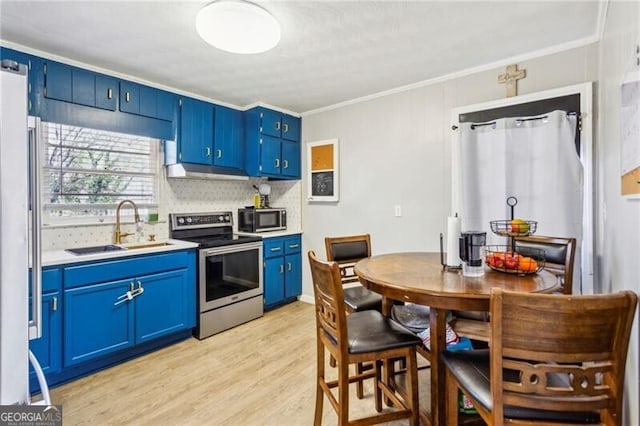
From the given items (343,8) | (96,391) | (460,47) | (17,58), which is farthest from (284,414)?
(17,58)

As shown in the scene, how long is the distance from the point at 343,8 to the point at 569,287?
2131mm

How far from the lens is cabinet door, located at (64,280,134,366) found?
2.20 metres

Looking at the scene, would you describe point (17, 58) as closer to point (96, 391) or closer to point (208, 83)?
point (208, 83)

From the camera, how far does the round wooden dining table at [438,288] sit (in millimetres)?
1317

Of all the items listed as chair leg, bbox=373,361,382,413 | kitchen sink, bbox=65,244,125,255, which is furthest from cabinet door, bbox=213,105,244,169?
chair leg, bbox=373,361,382,413

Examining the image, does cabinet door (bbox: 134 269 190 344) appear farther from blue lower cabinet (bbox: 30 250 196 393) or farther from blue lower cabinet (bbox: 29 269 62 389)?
blue lower cabinet (bbox: 29 269 62 389)

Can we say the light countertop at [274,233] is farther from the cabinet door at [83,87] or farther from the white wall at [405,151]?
the cabinet door at [83,87]

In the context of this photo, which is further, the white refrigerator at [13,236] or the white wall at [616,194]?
the white wall at [616,194]

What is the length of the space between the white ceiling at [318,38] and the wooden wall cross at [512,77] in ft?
0.31

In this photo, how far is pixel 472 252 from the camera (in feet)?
5.18

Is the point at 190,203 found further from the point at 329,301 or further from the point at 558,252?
the point at 558,252

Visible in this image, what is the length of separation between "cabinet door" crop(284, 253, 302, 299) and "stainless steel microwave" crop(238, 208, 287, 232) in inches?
16.2

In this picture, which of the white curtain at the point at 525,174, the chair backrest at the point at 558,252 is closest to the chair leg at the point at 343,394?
the chair backrest at the point at 558,252

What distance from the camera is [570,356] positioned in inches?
35.9
